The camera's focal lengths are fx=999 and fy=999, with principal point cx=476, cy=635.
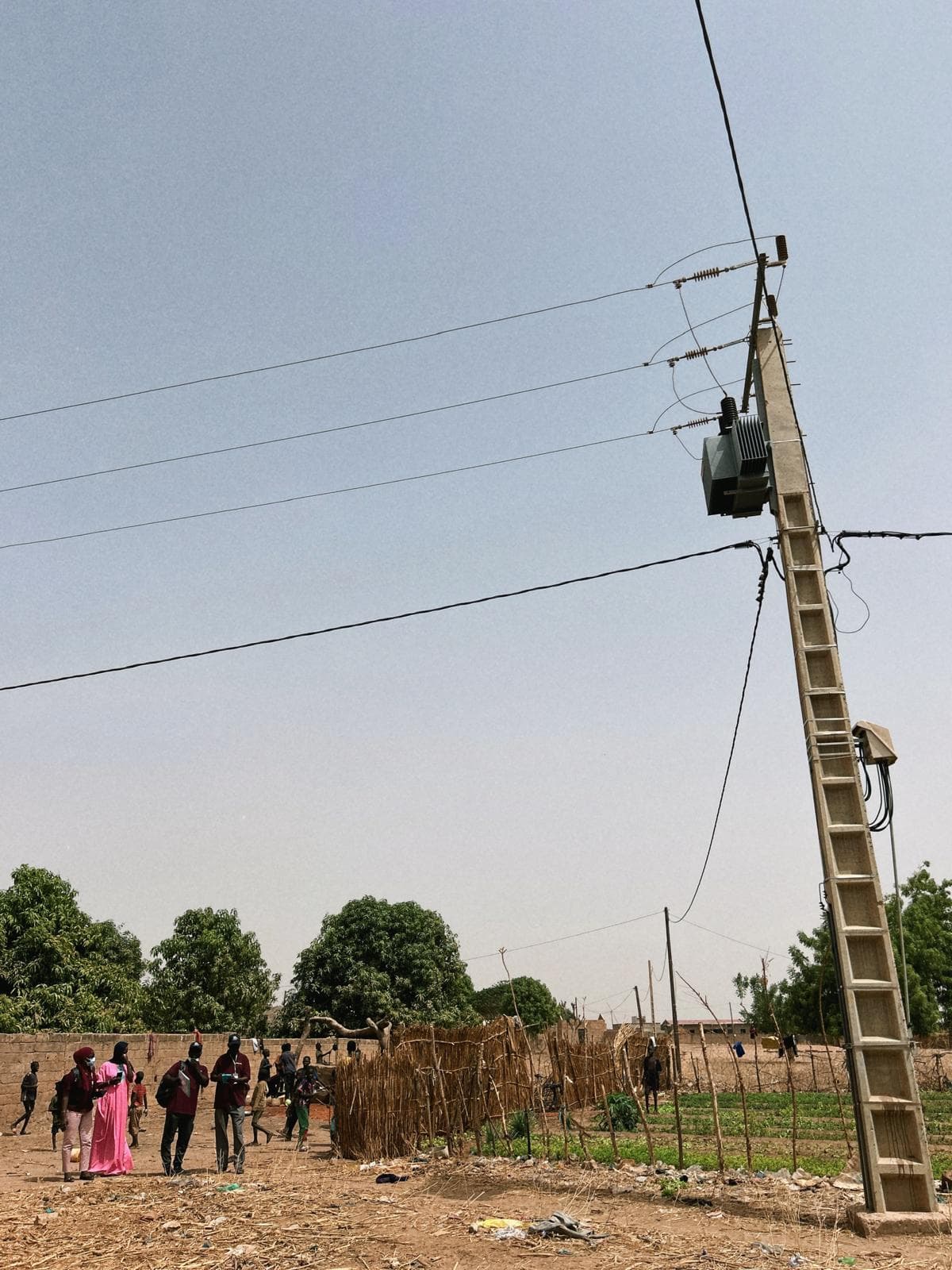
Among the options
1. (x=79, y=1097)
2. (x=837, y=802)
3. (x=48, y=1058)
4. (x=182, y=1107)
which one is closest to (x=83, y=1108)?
(x=79, y=1097)

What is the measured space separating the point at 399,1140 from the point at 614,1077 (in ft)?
27.1

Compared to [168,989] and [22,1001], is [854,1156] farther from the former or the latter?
[168,989]

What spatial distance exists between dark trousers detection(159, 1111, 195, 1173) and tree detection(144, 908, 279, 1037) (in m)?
25.0

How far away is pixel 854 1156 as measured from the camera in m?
13.1

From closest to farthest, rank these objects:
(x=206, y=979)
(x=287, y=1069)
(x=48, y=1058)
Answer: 1. (x=287, y=1069)
2. (x=48, y=1058)
3. (x=206, y=979)

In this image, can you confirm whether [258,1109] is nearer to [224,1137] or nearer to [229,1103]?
[224,1137]

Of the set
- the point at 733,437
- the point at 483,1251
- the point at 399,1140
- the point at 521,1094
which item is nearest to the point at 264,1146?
the point at 399,1140

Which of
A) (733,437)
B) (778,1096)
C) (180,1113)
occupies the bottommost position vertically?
(778,1096)

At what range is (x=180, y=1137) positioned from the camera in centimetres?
1216

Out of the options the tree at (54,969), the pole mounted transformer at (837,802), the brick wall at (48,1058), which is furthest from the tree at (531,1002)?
the pole mounted transformer at (837,802)

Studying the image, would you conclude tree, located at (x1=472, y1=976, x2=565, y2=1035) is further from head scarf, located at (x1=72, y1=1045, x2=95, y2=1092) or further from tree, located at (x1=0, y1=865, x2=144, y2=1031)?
head scarf, located at (x1=72, y1=1045, x2=95, y2=1092)

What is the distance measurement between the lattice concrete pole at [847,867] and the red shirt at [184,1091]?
7.78 metres

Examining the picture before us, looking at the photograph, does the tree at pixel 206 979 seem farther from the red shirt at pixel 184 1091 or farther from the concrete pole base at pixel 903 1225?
the concrete pole base at pixel 903 1225

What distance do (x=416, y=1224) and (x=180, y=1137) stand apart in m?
5.20
